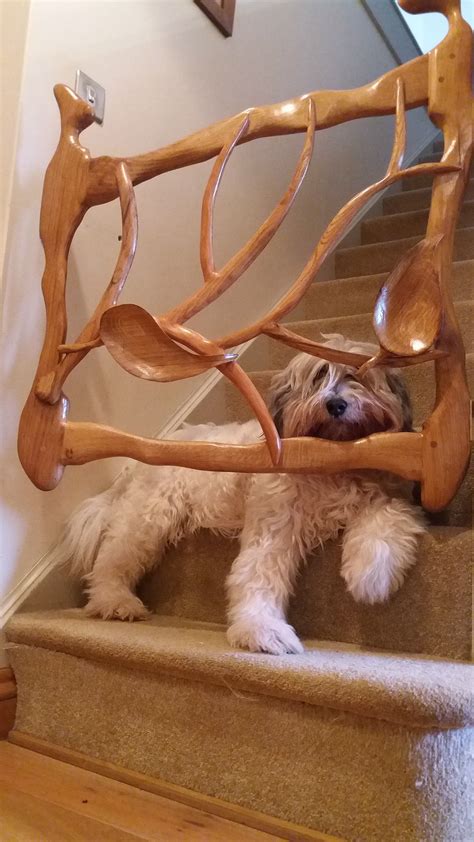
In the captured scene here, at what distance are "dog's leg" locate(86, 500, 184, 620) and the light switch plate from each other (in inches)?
43.3

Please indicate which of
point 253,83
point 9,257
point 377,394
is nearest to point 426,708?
point 377,394

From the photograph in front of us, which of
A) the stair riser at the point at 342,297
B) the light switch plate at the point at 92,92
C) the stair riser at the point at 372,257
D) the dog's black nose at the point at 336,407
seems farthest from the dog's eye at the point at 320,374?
the stair riser at the point at 372,257

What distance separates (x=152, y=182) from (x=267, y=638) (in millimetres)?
1498

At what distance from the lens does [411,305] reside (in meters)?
1.09

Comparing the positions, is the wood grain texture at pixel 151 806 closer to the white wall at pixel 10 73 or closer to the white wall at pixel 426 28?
the white wall at pixel 10 73

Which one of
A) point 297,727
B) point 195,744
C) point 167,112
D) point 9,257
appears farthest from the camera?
point 167,112

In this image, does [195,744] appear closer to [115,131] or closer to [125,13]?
[115,131]

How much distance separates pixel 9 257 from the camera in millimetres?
1519

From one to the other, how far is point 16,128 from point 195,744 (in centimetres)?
145

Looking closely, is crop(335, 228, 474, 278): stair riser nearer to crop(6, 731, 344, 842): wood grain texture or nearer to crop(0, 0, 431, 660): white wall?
crop(0, 0, 431, 660): white wall

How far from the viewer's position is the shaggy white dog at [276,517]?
1169mm

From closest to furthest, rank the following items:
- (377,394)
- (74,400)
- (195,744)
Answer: (195,744), (377,394), (74,400)

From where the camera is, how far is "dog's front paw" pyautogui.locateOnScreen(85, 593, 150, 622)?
57.7 inches

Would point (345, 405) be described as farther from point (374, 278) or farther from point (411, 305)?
point (374, 278)
